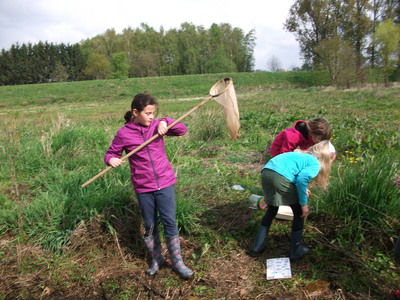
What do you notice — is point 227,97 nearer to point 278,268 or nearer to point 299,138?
point 299,138

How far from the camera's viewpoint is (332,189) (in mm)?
2865

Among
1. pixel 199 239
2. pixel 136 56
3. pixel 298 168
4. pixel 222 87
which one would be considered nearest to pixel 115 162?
pixel 199 239

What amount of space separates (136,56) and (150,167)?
56772 mm

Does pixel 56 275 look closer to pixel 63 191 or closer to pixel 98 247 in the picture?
pixel 98 247

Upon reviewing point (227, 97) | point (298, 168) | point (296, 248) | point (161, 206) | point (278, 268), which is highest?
point (227, 97)

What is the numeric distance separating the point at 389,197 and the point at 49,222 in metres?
3.06

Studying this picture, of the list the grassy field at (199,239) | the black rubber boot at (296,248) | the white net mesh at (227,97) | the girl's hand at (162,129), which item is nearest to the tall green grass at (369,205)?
the grassy field at (199,239)

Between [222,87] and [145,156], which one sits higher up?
[222,87]

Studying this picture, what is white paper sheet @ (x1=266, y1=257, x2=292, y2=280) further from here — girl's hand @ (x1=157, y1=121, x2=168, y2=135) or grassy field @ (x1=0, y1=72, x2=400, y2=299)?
girl's hand @ (x1=157, y1=121, x2=168, y2=135)

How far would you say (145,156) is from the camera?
2.48 metres

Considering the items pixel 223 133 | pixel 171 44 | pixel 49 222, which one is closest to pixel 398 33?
pixel 223 133

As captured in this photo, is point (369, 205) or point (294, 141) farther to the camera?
point (294, 141)

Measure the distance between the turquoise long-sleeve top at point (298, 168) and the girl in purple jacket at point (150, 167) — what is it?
2.78 ft

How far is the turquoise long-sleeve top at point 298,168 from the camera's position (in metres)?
2.39
